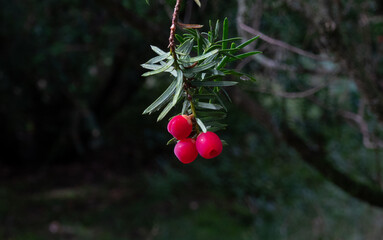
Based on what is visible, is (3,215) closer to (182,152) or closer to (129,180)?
(129,180)

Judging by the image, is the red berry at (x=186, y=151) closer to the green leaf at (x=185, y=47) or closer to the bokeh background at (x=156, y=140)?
the green leaf at (x=185, y=47)

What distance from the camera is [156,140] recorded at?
4.31m

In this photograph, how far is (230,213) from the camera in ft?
11.0

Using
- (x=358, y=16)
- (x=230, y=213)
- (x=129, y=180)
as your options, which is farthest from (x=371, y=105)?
(x=129, y=180)

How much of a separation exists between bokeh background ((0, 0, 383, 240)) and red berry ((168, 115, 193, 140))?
0.91 metres

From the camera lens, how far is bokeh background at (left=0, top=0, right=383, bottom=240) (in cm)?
168

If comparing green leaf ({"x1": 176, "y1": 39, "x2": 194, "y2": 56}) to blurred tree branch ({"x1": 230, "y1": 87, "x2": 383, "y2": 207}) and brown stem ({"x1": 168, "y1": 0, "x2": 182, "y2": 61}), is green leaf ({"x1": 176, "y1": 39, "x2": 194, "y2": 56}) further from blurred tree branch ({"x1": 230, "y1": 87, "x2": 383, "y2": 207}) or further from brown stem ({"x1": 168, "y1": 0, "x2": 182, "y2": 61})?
blurred tree branch ({"x1": 230, "y1": 87, "x2": 383, "y2": 207})

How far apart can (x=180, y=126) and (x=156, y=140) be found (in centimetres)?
394

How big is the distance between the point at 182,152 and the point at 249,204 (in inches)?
122

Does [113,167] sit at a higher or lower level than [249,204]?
higher

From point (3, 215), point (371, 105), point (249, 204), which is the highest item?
point (371, 105)

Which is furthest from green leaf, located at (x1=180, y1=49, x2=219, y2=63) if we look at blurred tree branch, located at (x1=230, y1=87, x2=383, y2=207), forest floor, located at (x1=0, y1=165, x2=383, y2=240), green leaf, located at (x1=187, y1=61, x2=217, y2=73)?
forest floor, located at (x1=0, y1=165, x2=383, y2=240)

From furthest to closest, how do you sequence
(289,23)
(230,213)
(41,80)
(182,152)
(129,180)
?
(129,180) < (230,213) < (41,80) < (289,23) < (182,152)

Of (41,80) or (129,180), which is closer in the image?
(41,80)
